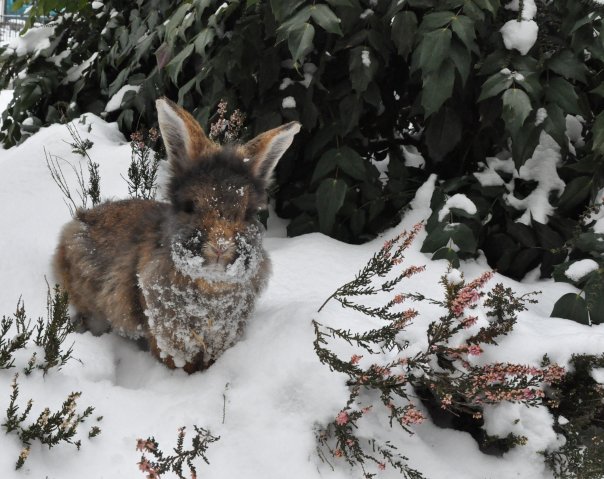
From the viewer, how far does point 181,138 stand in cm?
255

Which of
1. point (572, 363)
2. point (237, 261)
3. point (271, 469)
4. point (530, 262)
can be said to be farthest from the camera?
point (530, 262)

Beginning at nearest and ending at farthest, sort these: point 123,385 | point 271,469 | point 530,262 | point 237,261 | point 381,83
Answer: point 271,469, point 237,261, point 123,385, point 530,262, point 381,83

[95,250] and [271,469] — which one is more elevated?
[95,250]

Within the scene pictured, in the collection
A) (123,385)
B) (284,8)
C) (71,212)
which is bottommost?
(123,385)

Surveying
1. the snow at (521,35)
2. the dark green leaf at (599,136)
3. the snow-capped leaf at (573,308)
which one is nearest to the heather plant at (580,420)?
the snow-capped leaf at (573,308)

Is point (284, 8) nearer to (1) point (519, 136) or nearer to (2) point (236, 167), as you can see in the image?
(2) point (236, 167)

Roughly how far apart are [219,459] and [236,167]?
1237mm

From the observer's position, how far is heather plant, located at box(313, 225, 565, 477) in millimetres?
2094

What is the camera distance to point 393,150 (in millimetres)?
3920

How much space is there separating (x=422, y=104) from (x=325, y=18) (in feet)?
2.07

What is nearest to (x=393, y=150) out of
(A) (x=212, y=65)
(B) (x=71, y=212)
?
(A) (x=212, y=65)

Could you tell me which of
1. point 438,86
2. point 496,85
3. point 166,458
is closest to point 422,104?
A: point 438,86

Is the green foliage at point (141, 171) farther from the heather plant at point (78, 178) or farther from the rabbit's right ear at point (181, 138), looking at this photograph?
the rabbit's right ear at point (181, 138)

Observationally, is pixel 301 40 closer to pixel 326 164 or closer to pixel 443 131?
pixel 326 164
